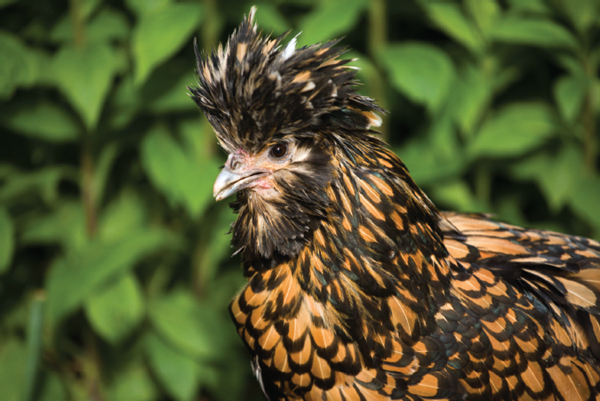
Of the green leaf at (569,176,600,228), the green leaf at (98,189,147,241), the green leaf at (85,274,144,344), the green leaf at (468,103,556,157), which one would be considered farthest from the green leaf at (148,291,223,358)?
the green leaf at (569,176,600,228)

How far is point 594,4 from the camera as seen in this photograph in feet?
8.50

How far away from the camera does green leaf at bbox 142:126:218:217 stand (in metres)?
2.37

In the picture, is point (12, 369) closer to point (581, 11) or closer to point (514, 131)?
point (514, 131)

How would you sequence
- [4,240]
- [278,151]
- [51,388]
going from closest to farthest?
[278,151] → [4,240] → [51,388]

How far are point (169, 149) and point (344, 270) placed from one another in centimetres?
140

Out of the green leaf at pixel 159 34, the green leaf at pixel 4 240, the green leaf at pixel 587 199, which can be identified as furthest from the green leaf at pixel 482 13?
the green leaf at pixel 4 240

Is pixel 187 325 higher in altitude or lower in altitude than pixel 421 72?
lower

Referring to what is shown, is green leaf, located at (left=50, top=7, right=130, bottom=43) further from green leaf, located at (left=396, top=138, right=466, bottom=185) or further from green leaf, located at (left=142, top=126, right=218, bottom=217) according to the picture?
green leaf, located at (left=396, top=138, right=466, bottom=185)

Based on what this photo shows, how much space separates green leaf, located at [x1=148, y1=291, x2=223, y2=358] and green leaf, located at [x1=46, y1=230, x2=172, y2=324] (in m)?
0.32

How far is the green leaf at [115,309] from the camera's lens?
8.18 feet

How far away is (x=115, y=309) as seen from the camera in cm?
253

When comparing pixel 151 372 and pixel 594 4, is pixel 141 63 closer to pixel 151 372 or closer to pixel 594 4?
pixel 151 372

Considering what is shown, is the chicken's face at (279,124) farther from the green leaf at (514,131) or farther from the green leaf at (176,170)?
the green leaf at (514,131)

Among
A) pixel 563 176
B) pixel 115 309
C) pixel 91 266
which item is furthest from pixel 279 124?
pixel 563 176
